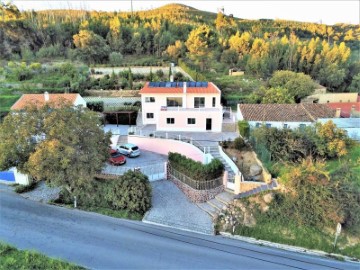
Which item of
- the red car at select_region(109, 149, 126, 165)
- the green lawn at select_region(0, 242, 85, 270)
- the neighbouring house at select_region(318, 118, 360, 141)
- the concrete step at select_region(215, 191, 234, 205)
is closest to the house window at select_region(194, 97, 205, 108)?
the red car at select_region(109, 149, 126, 165)

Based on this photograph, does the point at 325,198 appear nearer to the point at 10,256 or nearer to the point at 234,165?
the point at 234,165

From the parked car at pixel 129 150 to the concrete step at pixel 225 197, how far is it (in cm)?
881

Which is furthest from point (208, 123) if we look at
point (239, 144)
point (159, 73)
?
point (159, 73)

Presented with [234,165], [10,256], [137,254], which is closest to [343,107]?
[234,165]

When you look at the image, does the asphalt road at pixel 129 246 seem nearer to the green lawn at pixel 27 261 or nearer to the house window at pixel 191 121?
the green lawn at pixel 27 261

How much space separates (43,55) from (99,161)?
4949cm

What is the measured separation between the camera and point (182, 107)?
2959cm

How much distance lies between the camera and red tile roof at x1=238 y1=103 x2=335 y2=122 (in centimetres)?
2797

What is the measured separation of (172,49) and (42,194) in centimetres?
4465

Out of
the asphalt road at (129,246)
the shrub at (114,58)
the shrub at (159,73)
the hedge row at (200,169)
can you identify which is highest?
the shrub at (114,58)

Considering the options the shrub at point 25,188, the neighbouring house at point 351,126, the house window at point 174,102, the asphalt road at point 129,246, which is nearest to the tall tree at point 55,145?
the asphalt road at point 129,246

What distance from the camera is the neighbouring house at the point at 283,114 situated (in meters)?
27.5

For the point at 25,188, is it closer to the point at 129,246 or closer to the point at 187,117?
the point at 129,246

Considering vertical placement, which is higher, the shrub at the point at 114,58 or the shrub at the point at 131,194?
the shrub at the point at 114,58
